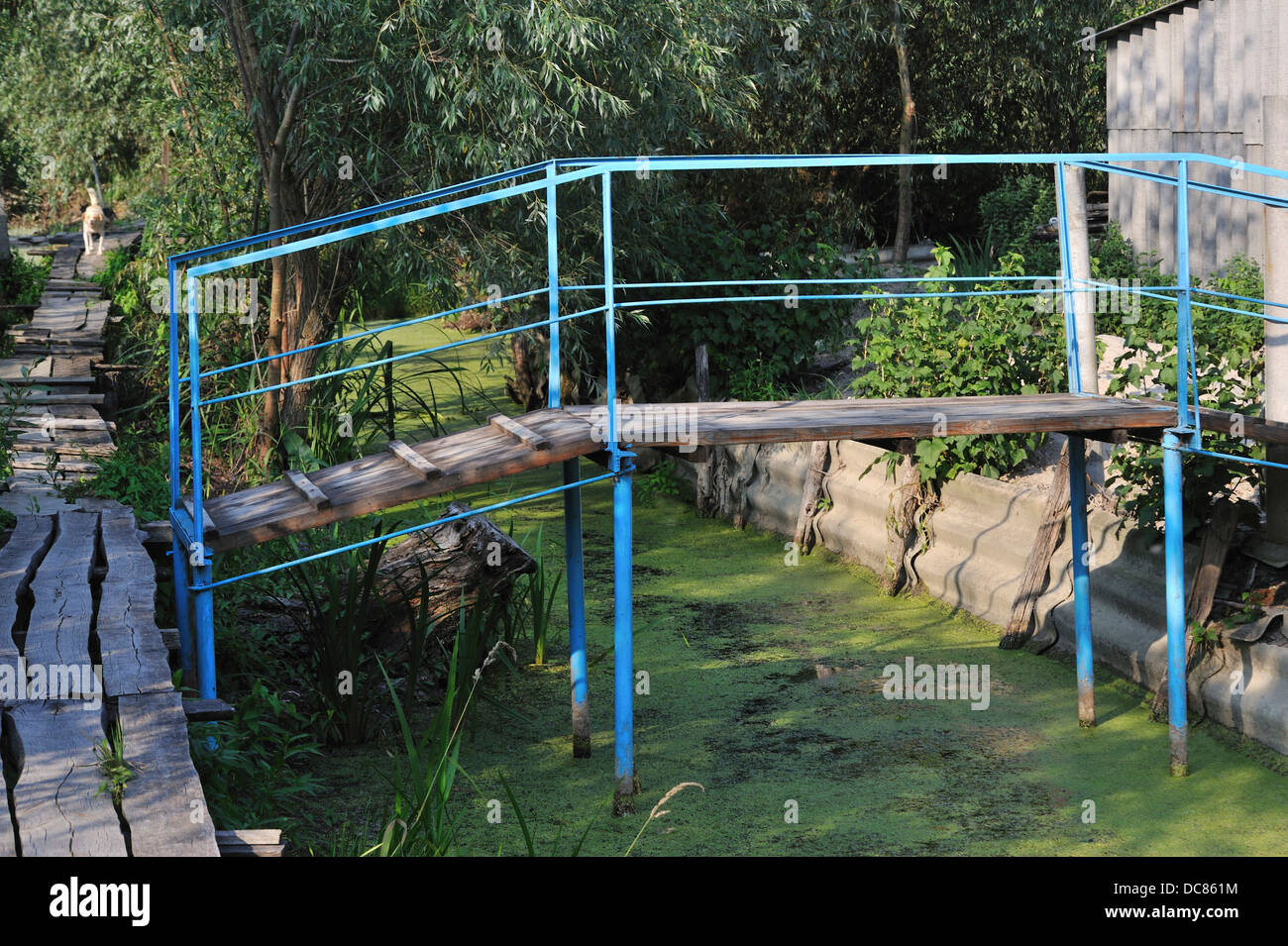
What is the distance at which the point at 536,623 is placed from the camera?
7.22m

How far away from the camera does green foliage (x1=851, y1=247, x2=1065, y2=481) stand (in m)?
8.05

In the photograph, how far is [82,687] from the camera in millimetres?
4492

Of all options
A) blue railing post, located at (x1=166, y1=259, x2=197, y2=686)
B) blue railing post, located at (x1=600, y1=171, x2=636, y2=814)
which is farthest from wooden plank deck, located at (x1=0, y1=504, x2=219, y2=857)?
blue railing post, located at (x1=600, y1=171, x2=636, y2=814)

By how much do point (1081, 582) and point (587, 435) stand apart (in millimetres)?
2430

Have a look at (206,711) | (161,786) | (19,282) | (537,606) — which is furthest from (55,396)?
(161,786)

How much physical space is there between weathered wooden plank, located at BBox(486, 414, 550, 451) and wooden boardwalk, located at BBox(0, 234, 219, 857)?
1523mm

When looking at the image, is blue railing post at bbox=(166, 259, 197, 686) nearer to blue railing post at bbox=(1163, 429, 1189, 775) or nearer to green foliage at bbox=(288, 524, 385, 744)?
green foliage at bbox=(288, 524, 385, 744)

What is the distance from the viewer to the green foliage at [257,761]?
4.63 metres

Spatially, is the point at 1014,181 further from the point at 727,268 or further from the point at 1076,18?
the point at 727,268

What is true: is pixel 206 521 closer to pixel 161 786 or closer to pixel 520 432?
pixel 520 432

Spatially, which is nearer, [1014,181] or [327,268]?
[327,268]

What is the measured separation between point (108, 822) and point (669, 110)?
20.0ft
